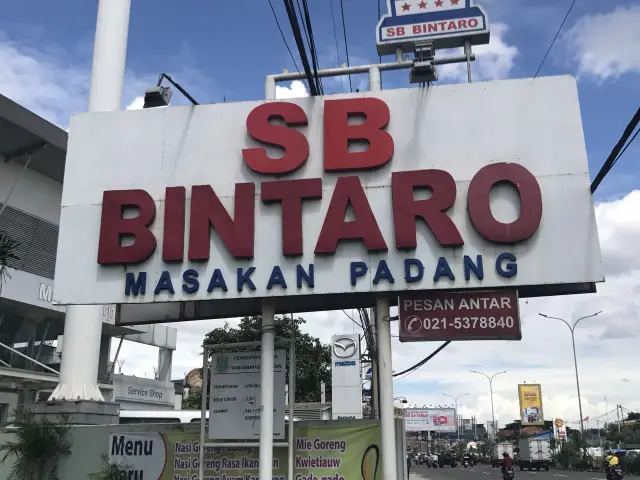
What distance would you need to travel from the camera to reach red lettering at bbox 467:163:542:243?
25.0 ft

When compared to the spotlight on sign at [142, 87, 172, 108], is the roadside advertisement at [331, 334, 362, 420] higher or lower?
lower

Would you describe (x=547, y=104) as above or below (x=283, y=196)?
above

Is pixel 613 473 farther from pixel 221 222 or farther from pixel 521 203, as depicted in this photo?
pixel 221 222

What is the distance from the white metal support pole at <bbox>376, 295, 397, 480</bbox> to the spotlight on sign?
14.2ft

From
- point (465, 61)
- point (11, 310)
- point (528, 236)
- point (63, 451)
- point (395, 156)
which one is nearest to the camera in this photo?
point (528, 236)

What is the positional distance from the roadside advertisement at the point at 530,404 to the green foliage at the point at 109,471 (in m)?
78.5

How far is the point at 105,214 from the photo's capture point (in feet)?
27.7

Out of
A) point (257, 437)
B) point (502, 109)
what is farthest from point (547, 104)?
point (257, 437)

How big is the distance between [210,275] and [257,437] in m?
2.28

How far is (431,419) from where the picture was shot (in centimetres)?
9238

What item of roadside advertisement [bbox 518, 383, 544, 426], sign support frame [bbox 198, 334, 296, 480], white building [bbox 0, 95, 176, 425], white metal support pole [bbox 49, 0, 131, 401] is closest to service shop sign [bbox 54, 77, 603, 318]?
sign support frame [bbox 198, 334, 296, 480]

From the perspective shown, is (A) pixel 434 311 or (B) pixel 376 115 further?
(B) pixel 376 115

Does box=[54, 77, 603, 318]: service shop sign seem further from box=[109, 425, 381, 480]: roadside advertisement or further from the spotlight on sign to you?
box=[109, 425, 381, 480]: roadside advertisement

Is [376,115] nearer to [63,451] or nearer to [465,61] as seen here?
[465,61]
